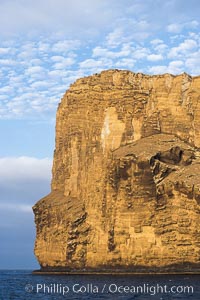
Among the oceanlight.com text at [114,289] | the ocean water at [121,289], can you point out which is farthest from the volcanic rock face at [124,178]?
the oceanlight.com text at [114,289]

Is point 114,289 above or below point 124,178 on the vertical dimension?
below

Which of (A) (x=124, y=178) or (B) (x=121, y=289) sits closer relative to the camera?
(B) (x=121, y=289)

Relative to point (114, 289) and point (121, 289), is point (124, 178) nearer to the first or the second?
point (114, 289)

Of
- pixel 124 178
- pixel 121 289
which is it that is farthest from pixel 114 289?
pixel 124 178

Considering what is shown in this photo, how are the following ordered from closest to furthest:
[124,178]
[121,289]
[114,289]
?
[121,289] < [114,289] < [124,178]

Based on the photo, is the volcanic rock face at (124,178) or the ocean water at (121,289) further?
the volcanic rock face at (124,178)

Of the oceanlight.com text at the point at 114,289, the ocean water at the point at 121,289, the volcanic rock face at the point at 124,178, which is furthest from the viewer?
the volcanic rock face at the point at 124,178

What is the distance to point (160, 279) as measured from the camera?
214ft

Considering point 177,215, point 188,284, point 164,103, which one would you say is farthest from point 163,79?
point 188,284

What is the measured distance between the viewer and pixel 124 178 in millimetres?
77875

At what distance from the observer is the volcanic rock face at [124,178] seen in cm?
7450

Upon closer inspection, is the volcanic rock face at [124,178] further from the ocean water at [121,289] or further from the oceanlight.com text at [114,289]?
the oceanlight.com text at [114,289]

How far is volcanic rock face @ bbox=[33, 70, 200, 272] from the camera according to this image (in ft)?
244

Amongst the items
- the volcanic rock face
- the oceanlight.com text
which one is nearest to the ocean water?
the oceanlight.com text
